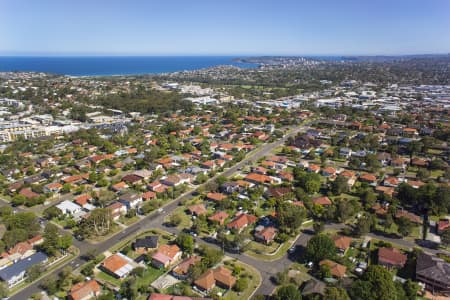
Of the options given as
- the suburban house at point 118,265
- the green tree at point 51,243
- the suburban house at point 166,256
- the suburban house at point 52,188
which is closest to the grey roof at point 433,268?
the suburban house at point 166,256

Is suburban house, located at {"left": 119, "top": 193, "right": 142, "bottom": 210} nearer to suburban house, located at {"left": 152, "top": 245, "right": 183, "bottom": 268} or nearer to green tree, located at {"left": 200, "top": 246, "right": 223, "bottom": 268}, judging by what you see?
suburban house, located at {"left": 152, "top": 245, "right": 183, "bottom": 268}

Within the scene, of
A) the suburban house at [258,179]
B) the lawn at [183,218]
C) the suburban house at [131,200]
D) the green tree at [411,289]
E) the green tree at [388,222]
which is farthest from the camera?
the suburban house at [258,179]

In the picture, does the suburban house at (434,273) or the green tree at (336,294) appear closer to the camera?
the green tree at (336,294)

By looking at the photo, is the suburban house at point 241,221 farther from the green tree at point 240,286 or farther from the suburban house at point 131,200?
the suburban house at point 131,200

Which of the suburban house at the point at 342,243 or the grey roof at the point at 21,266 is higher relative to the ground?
the suburban house at the point at 342,243

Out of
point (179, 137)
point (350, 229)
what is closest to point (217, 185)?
point (350, 229)

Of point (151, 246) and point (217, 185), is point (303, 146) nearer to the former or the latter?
point (217, 185)
